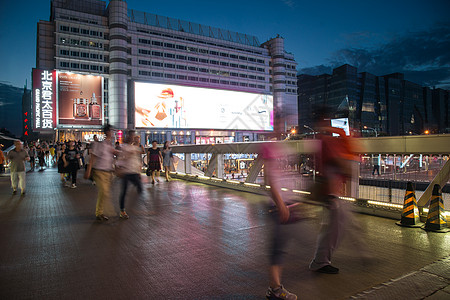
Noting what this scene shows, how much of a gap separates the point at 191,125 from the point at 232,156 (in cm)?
4062

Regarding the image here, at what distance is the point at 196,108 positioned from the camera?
178 ft

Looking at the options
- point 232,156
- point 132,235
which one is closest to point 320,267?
point 132,235

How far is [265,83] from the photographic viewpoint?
75.0m

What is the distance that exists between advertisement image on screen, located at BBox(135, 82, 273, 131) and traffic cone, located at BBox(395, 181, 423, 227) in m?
46.5

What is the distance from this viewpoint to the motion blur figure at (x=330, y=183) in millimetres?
3555

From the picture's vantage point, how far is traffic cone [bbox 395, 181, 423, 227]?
5.69 metres

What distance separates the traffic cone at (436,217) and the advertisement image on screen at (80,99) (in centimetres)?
5183

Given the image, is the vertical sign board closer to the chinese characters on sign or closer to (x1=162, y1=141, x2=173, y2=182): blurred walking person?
the chinese characters on sign

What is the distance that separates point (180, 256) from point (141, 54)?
59959 mm

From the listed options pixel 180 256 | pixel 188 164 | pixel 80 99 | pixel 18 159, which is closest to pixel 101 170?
pixel 180 256

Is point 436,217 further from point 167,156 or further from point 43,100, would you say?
point 43,100

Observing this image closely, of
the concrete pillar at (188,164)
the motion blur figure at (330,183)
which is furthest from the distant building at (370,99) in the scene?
the motion blur figure at (330,183)

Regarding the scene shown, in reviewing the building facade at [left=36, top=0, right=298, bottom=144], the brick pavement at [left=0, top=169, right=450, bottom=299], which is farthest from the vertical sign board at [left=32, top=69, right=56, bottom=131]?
the brick pavement at [left=0, top=169, right=450, bottom=299]

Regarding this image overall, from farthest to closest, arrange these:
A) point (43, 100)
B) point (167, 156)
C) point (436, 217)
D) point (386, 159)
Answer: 1. point (43, 100)
2. point (167, 156)
3. point (386, 159)
4. point (436, 217)
